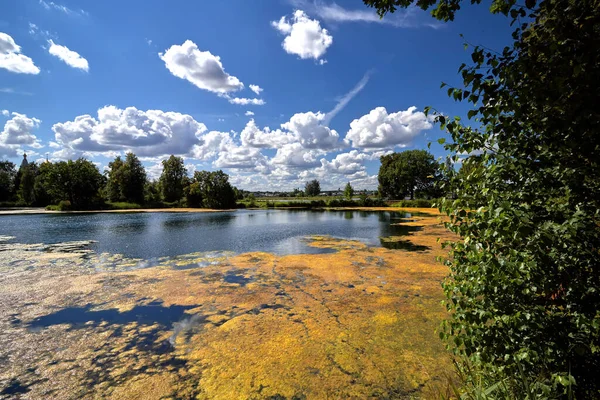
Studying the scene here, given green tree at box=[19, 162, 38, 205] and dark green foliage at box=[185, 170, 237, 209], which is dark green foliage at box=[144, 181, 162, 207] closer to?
dark green foliage at box=[185, 170, 237, 209]

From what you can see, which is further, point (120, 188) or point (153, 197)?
point (153, 197)

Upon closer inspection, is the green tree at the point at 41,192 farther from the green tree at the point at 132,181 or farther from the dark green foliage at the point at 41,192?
the green tree at the point at 132,181

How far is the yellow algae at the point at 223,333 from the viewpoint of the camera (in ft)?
16.1

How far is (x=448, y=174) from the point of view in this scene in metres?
3.24

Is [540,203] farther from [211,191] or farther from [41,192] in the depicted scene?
[41,192]

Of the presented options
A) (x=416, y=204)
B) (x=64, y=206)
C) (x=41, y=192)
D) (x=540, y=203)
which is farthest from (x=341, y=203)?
(x=41, y=192)

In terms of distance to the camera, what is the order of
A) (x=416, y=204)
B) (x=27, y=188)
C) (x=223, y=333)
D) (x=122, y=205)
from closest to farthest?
(x=223, y=333), (x=416, y=204), (x=122, y=205), (x=27, y=188)

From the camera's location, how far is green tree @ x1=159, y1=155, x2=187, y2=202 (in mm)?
80875

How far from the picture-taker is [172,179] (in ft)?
268

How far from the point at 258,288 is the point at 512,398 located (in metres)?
8.33

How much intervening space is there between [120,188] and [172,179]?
41.8 feet

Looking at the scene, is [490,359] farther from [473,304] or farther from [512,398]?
[473,304]

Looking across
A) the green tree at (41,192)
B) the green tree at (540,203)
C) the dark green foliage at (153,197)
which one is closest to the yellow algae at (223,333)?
the green tree at (540,203)

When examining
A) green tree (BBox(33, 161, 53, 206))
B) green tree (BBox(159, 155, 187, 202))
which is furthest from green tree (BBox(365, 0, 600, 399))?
green tree (BBox(33, 161, 53, 206))
